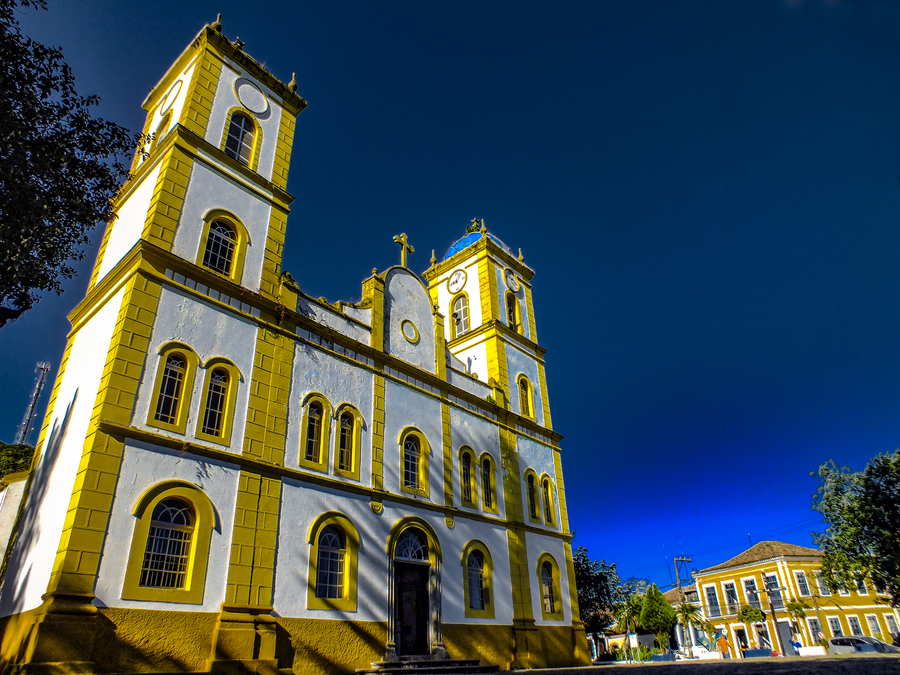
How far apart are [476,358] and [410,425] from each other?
722 centimetres

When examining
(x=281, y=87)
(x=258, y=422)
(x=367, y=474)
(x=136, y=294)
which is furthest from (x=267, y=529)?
(x=281, y=87)

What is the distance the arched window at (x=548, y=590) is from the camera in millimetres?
20719

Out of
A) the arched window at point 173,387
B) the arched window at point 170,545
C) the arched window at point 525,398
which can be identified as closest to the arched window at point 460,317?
the arched window at point 525,398

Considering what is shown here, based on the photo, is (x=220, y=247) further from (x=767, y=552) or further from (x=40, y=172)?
(x=767, y=552)

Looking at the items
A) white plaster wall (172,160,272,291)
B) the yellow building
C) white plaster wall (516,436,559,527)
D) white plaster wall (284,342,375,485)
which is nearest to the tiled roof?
the yellow building

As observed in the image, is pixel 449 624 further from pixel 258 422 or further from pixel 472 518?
pixel 258 422

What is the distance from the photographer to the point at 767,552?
1940 inches

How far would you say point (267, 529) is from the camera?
13.5 metres

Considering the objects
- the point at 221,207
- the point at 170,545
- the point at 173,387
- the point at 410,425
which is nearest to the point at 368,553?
the point at 410,425

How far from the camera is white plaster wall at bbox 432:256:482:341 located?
25891 millimetres

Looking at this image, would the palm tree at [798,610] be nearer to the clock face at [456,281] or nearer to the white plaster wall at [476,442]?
the white plaster wall at [476,442]

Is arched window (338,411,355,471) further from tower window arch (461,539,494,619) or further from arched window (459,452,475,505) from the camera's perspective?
tower window arch (461,539,494,619)

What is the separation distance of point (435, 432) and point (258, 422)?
6.50m

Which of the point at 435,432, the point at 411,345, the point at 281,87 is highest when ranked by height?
the point at 281,87
